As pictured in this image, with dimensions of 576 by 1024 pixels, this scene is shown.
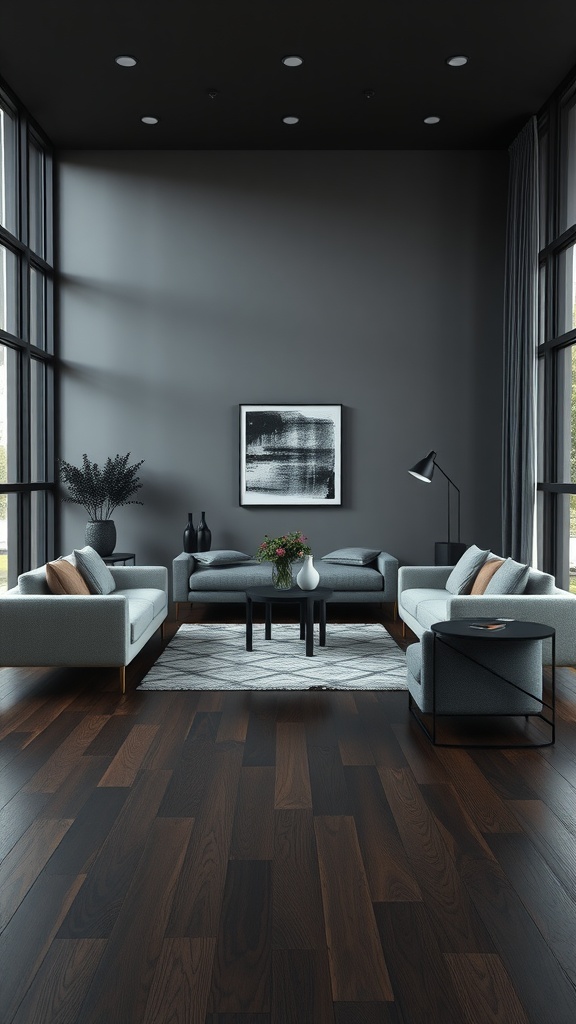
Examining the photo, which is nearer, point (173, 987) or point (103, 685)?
point (173, 987)

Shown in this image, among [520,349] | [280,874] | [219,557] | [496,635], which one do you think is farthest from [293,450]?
[280,874]

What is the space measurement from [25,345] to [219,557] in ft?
8.16

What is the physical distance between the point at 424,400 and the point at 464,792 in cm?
522

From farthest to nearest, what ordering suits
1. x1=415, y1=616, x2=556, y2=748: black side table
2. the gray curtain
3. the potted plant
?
1. the potted plant
2. the gray curtain
3. x1=415, y1=616, x2=556, y2=748: black side table

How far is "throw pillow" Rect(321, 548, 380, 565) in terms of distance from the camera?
719 cm

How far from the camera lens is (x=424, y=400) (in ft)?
25.7

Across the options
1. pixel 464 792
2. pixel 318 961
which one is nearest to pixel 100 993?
pixel 318 961

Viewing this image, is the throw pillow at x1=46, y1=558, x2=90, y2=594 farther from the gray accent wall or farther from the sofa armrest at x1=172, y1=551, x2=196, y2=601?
the gray accent wall

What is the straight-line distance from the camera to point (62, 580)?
4910 mm

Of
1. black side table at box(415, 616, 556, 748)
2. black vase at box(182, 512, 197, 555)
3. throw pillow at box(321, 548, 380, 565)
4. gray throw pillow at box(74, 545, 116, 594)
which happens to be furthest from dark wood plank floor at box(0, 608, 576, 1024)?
black vase at box(182, 512, 197, 555)

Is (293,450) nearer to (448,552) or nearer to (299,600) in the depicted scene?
(448,552)

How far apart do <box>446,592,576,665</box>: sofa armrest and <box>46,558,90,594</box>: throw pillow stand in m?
2.29

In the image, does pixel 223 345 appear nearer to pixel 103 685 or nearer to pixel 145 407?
pixel 145 407

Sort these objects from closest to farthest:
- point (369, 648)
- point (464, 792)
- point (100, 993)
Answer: point (100, 993) → point (464, 792) → point (369, 648)
